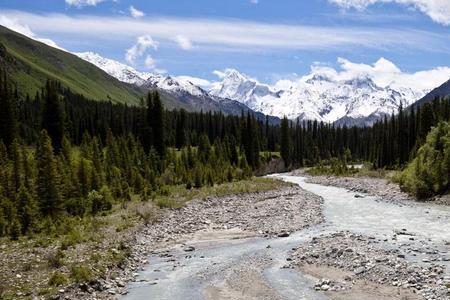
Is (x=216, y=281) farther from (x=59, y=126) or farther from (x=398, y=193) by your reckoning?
(x=59, y=126)

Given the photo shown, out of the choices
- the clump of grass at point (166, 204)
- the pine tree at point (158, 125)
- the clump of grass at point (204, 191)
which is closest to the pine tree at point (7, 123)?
the pine tree at point (158, 125)

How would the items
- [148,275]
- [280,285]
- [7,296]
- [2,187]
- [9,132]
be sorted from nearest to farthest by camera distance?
[7,296] < [280,285] < [148,275] < [2,187] < [9,132]

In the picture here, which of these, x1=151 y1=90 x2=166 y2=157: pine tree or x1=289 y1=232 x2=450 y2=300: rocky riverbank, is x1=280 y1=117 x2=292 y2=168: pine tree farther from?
x1=289 y1=232 x2=450 y2=300: rocky riverbank

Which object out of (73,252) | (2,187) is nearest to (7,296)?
(73,252)

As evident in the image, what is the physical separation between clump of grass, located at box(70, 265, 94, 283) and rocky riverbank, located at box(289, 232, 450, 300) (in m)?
11.8

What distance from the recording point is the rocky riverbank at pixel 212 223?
25344mm

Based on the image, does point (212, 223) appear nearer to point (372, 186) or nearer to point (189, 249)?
point (189, 249)

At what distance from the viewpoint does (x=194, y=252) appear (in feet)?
112

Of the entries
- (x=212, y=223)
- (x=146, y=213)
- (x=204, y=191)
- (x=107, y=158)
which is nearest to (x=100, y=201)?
(x=146, y=213)

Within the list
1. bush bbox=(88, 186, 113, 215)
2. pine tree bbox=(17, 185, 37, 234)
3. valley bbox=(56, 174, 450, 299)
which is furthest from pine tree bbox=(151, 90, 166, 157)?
pine tree bbox=(17, 185, 37, 234)

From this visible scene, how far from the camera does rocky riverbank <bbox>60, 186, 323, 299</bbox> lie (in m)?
25.3

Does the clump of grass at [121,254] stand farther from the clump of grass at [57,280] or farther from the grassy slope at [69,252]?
the clump of grass at [57,280]

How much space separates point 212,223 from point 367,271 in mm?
20737

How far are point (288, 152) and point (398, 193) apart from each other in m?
84.4
